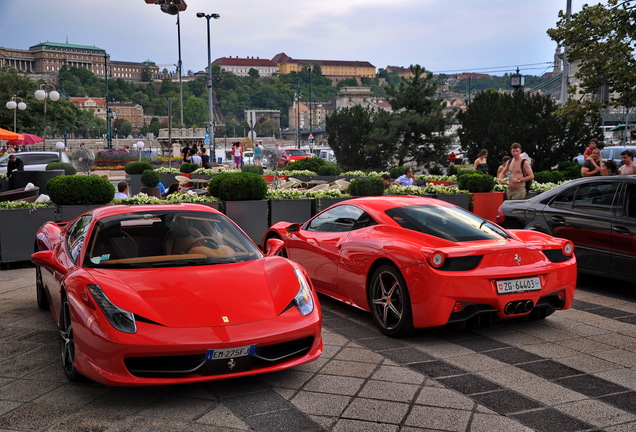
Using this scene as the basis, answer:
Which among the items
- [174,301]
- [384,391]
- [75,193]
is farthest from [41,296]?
[384,391]

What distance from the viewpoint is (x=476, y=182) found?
15781 millimetres

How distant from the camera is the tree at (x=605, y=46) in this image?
42.1 feet

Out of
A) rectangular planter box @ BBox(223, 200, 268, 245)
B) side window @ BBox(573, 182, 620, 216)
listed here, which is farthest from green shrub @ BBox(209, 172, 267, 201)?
side window @ BBox(573, 182, 620, 216)

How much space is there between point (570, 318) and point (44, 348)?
5.22m

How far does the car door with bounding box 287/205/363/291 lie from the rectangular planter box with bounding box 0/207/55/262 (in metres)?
5.02

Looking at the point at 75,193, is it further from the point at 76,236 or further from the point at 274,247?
the point at 274,247

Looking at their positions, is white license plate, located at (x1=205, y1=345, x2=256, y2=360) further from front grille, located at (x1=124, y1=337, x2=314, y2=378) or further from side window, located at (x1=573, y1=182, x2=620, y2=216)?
side window, located at (x1=573, y1=182, x2=620, y2=216)

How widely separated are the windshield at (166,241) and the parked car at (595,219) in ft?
15.6

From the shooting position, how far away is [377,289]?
685cm

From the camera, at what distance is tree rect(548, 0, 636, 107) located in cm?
1283

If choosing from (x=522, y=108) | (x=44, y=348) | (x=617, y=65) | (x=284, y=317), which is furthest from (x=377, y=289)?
(x=522, y=108)

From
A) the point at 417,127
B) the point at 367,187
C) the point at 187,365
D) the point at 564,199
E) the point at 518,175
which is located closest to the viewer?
the point at 187,365

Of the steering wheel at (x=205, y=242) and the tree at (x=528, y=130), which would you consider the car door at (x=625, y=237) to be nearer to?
the steering wheel at (x=205, y=242)

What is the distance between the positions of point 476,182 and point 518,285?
31.7 feet
